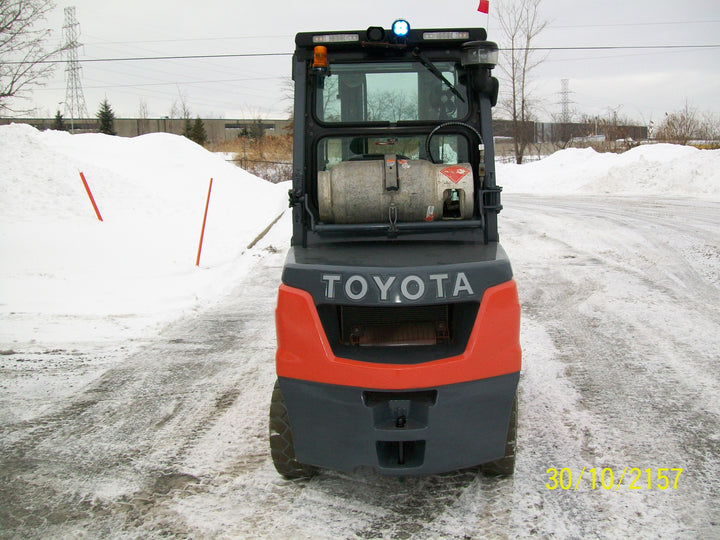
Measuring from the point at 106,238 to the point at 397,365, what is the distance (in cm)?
1059

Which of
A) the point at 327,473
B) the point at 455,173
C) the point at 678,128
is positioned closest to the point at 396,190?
the point at 455,173

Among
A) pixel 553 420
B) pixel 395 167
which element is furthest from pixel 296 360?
pixel 553 420

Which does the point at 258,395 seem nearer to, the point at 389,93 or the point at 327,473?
the point at 327,473

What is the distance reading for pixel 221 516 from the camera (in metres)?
3.21

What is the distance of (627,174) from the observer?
2409 cm

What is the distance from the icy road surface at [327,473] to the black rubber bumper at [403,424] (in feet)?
1.14


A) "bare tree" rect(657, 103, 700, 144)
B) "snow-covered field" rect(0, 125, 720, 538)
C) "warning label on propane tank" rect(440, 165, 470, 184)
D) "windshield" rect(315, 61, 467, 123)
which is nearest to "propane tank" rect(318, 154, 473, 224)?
"warning label on propane tank" rect(440, 165, 470, 184)

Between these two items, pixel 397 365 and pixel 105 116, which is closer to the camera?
pixel 397 365

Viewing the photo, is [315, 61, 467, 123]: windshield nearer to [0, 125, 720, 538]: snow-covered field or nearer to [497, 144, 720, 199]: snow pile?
[0, 125, 720, 538]: snow-covered field

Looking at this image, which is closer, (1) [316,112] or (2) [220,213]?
(1) [316,112]

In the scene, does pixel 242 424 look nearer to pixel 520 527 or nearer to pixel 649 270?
pixel 520 527

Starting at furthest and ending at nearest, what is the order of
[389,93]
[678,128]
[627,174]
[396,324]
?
[678,128] → [627,174] → [389,93] → [396,324]

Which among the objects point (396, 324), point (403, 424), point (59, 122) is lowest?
point (403, 424)

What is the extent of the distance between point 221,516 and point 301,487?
0.49 metres
